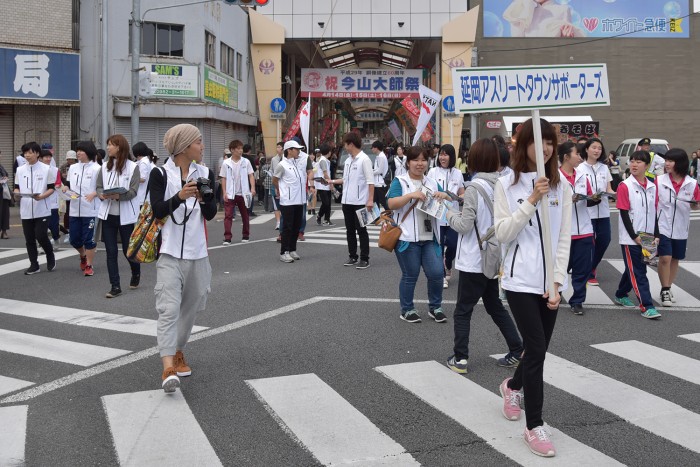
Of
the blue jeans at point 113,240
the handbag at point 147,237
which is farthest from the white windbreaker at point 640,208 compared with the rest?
the blue jeans at point 113,240

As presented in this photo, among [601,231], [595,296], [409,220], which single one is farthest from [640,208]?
[409,220]

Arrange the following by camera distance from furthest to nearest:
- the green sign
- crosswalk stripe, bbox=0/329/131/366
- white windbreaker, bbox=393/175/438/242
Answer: the green sign
white windbreaker, bbox=393/175/438/242
crosswalk stripe, bbox=0/329/131/366

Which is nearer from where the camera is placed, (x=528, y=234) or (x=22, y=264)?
(x=528, y=234)

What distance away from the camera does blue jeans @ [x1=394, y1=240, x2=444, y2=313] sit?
7.98 m

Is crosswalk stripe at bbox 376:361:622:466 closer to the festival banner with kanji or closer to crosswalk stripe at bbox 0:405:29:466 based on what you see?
the festival banner with kanji

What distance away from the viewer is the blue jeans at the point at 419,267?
7984 mm

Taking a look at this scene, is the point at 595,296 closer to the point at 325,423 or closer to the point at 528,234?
the point at 528,234

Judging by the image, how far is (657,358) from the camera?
6.79 meters

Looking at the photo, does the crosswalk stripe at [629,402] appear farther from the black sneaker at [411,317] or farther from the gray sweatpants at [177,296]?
the gray sweatpants at [177,296]

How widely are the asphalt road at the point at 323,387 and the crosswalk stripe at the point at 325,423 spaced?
0.05 ft

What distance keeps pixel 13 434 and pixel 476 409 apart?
2948 mm

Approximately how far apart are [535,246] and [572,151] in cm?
406

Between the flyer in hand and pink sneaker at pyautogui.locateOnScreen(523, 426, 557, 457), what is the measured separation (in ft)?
10.6

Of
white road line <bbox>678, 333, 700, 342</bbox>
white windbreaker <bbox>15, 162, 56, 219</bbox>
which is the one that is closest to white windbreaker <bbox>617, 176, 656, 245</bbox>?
white road line <bbox>678, 333, 700, 342</bbox>
